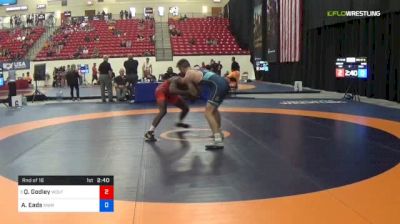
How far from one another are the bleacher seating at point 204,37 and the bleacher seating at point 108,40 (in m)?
1.96

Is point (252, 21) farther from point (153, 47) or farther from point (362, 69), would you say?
point (362, 69)

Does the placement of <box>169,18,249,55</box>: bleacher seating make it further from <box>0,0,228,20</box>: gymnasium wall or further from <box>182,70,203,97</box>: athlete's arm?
<box>182,70,203,97</box>: athlete's arm

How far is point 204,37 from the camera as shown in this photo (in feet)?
108

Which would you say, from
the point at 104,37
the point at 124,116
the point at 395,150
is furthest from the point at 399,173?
the point at 104,37

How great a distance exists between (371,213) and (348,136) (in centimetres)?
379

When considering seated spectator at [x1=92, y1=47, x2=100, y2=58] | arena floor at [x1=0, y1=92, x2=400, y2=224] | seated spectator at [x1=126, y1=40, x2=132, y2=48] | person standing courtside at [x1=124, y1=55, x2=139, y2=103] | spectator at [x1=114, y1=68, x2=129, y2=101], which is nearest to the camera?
arena floor at [x1=0, y1=92, x2=400, y2=224]

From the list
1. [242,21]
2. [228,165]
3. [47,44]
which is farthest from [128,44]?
[228,165]

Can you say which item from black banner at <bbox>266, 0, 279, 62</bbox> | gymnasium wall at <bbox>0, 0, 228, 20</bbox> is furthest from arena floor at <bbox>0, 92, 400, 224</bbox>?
gymnasium wall at <bbox>0, 0, 228, 20</bbox>

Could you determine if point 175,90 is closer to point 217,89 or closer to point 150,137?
point 217,89

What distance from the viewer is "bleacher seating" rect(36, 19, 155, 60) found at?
3020cm

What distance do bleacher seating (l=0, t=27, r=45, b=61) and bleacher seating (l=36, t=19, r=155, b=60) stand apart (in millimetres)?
1790

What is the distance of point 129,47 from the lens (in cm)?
3100

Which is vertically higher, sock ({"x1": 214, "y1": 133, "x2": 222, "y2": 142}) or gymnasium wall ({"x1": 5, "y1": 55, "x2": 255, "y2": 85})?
gymnasium wall ({"x1": 5, "y1": 55, "x2": 255, "y2": 85})
